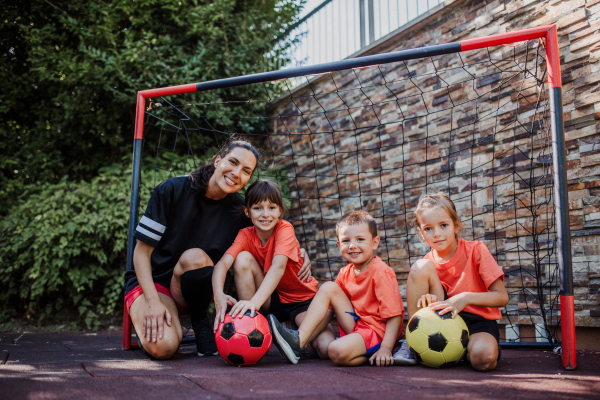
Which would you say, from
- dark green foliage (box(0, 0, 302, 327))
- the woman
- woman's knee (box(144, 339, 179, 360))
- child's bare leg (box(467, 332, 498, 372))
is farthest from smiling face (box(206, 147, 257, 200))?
dark green foliage (box(0, 0, 302, 327))

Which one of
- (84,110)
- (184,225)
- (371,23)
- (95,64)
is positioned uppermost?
(371,23)

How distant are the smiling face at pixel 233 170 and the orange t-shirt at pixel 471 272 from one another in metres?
1.15

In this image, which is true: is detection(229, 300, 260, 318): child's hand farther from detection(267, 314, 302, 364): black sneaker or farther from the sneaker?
the sneaker

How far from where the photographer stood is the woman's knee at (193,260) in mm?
2289

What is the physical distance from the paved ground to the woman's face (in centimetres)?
93

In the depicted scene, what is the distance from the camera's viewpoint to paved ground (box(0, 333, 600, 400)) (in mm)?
1337

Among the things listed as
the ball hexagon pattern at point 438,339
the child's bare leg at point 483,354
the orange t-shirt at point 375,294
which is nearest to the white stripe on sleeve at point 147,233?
the orange t-shirt at point 375,294

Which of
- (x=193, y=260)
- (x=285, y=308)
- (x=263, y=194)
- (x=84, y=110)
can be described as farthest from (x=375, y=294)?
(x=84, y=110)

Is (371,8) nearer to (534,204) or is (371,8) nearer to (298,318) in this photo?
(534,204)

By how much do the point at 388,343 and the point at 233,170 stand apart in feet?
3.98

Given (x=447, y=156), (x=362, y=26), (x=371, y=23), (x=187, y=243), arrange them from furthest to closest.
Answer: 1. (x=362, y=26)
2. (x=371, y=23)
3. (x=447, y=156)
4. (x=187, y=243)

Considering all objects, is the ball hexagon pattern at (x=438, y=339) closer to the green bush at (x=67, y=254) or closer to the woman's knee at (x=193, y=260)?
the woman's knee at (x=193, y=260)

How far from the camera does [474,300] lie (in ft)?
6.34

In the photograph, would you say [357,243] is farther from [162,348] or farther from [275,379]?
[162,348]
